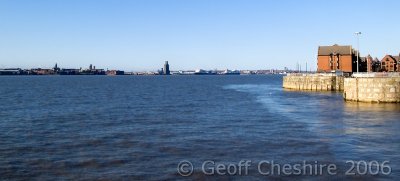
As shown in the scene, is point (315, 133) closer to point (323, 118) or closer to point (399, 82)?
point (323, 118)

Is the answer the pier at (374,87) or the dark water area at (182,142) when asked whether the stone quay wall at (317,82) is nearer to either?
the pier at (374,87)

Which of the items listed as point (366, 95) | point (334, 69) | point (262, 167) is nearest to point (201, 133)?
point (262, 167)

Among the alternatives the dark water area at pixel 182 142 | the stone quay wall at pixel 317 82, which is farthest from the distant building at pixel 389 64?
the dark water area at pixel 182 142

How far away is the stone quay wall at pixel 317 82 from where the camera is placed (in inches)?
3855

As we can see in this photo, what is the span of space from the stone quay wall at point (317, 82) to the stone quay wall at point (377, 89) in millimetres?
35496

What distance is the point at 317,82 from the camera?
101562 millimetres

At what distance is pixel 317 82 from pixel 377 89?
43151mm

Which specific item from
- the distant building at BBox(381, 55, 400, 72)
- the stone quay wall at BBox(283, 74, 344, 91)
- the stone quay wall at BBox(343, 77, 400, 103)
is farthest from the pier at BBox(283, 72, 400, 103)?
the distant building at BBox(381, 55, 400, 72)

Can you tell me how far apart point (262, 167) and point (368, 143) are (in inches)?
407

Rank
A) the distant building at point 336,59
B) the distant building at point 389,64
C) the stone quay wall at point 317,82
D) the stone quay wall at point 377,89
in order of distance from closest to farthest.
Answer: the stone quay wall at point 377,89
the stone quay wall at point 317,82
the distant building at point 336,59
the distant building at point 389,64

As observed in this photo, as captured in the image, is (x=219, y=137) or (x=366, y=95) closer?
(x=219, y=137)

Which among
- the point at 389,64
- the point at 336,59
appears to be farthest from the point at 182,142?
the point at 389,64

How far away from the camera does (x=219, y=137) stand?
33688 millimetres

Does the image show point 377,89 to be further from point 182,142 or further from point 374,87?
point 182,142
